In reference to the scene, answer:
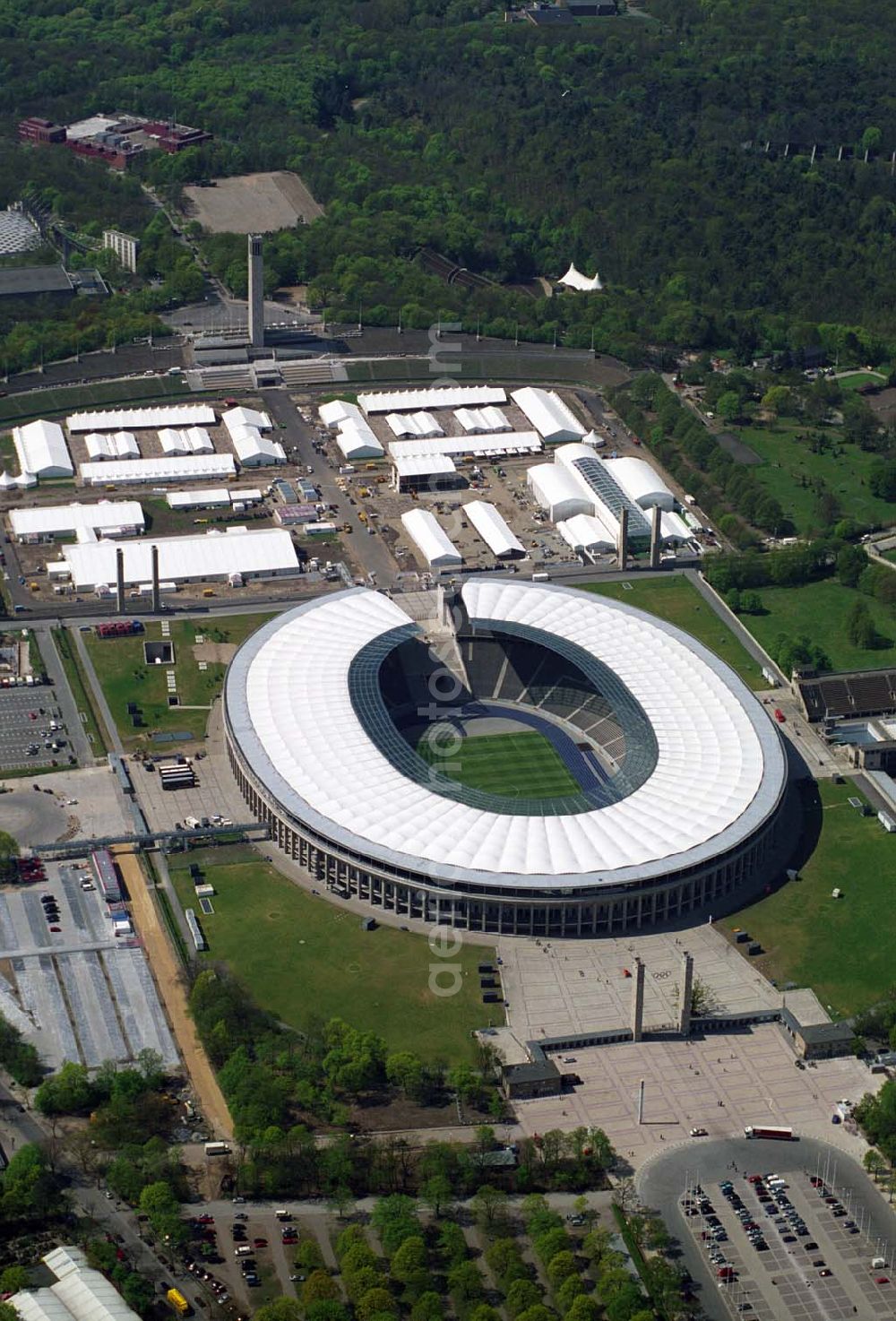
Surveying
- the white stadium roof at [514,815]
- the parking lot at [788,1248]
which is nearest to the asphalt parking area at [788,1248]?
the parking lot at [788,1248]

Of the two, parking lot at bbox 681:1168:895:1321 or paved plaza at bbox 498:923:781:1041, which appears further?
paved plaza at bbox 498:923:781:1041

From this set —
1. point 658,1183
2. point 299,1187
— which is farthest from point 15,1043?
point 658,1183

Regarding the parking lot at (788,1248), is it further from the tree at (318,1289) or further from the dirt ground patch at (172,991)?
the dirt ground patch at (172,991)

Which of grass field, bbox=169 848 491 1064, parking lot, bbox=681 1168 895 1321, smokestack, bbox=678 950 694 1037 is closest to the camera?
parking lot, bbox=681 1168 895 1321

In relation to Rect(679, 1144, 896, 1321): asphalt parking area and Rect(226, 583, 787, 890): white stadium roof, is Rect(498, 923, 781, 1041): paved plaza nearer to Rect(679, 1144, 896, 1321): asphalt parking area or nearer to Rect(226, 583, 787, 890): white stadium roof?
Rect(226, 583, 787, 890): white stadium roof

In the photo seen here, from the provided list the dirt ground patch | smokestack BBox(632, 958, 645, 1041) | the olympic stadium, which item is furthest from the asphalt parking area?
the dirt ground patch

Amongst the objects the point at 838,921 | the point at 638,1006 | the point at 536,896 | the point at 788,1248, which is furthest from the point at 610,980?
the point at 788,1248

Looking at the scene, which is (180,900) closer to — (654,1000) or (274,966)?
(274,966)
